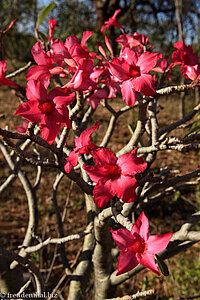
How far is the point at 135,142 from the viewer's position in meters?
0.71

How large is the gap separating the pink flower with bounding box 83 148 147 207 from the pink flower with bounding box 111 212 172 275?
0.24 feet


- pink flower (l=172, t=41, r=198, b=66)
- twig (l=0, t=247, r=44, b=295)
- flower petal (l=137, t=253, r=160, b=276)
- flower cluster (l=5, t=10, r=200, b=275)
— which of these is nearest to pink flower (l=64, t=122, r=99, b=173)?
flower cluster (l=5, t=10, r=200, b=275)

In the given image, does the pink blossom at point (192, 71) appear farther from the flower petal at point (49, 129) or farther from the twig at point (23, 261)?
the twig at point (23, 261)

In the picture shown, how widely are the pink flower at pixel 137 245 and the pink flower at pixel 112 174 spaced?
0.07 metres

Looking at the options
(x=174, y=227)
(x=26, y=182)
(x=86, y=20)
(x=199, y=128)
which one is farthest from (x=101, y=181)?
(x=86, y=20)

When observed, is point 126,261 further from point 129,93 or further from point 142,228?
point 129,93

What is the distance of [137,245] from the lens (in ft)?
1.61

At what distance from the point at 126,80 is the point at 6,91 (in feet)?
21.3

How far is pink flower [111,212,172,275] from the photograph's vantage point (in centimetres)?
46

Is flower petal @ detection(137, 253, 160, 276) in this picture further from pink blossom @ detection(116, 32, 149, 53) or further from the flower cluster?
pink blossom @ detection(116, 32, 149, 53)

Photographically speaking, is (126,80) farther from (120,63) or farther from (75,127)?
(75,127)

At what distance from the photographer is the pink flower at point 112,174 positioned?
465mm

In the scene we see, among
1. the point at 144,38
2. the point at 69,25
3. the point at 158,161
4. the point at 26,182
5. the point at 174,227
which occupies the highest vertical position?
the point at 69,25

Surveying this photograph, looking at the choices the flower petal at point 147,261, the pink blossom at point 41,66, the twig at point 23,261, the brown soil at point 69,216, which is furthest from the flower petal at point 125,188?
the brown soil at point 69,216
